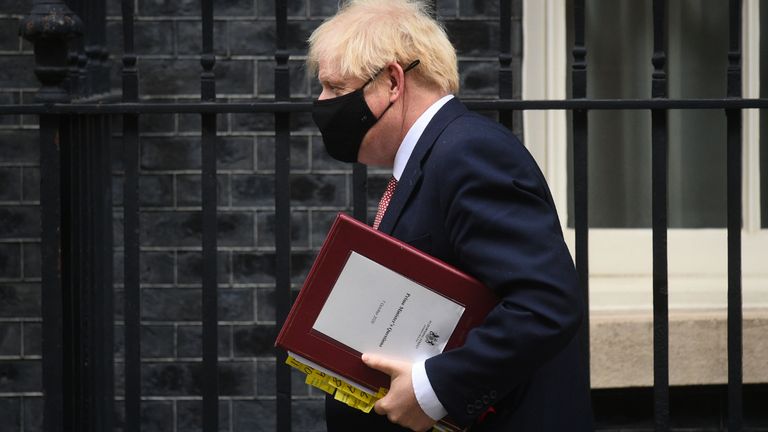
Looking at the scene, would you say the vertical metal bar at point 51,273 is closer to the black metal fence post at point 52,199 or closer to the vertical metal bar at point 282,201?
the black metal fence post at point 52,199

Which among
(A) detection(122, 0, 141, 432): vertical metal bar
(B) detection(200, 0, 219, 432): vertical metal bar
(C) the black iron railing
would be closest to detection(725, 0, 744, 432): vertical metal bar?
(C) the black iron railing

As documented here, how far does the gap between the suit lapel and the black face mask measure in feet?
Answer: 0.35

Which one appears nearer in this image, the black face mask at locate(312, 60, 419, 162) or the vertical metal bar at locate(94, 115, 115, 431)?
the black face mask at locate(312, 60, 419, 162)

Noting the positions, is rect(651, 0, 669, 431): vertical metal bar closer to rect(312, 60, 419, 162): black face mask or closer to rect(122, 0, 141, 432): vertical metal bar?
rect(312, 60, 419, 162): black face mask

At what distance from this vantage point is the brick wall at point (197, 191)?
457 centimetres

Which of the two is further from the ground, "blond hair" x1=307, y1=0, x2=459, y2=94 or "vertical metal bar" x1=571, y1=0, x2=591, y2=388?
"blond hair" x1=307, y1=0, x2=459, y2=94

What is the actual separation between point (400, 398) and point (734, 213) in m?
1.13

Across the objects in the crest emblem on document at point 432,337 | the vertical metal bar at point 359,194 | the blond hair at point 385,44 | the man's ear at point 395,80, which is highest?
the blond hair at point 385,44

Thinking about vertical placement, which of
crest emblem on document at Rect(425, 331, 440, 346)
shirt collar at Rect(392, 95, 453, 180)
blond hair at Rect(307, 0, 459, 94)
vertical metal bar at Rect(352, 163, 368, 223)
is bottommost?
crest emblem on document at Rect(425, 331, 440, 346)

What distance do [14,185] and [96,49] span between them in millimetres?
1569

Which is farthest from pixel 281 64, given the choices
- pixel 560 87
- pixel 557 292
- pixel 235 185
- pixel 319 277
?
pixel 560 87

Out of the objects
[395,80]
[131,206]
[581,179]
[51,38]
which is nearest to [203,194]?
[131,206]

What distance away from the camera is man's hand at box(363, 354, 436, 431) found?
226 cm

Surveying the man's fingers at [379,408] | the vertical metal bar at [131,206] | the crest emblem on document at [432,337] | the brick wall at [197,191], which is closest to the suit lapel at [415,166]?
the crest emblem on document at [432,337]
